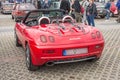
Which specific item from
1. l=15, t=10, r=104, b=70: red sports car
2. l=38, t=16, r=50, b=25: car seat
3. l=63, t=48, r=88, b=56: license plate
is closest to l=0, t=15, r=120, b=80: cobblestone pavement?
l=15, t=10, r=104, b=70: red sports car

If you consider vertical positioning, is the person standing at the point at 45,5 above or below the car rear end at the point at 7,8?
above

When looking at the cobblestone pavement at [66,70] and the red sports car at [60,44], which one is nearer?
the red sports car at [60,44]

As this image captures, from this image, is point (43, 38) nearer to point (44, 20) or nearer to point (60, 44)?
point (60, 44)

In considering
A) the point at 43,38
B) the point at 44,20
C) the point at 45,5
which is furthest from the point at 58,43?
the point at 45,5

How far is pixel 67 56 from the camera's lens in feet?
16.6

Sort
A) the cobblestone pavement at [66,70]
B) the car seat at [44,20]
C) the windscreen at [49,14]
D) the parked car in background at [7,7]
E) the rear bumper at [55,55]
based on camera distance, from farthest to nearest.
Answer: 1. the parked car in background at [7,7]
2. the windscreen at [49,14]
3. the car seat at [44,20]
4. the cobblestone pavement at [66,70]
5. the rear bumper at [55,55]

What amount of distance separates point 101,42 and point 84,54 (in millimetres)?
527

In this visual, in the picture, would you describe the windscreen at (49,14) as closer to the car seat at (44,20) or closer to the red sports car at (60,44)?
the car seat at (44,20)

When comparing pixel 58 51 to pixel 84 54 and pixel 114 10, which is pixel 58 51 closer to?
pixel 84 54

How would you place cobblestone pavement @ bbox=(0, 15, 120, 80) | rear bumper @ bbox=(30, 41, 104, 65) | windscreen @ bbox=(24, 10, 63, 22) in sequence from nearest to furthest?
rear bumper @ bbox=(30, 41, 104, 65)
cobblestone pavement @ bbox=(0, 15, 120, 80)
windscreen @ bbox=(24, 10, 63, 22)

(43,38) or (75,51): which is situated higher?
(43,38)

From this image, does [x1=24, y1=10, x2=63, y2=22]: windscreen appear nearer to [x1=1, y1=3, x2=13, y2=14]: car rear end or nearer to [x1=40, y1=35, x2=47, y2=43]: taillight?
[x1=40, y1=35, x2=47, y2=43]: taillight

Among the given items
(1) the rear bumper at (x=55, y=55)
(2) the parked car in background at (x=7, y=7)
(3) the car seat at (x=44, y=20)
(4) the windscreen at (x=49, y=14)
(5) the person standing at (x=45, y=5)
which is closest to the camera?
(1) the rear bumper at (x=55, y=55)

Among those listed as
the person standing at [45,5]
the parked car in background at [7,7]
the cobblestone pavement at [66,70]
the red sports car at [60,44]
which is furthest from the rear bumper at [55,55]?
the parked car in background at [7,7]
